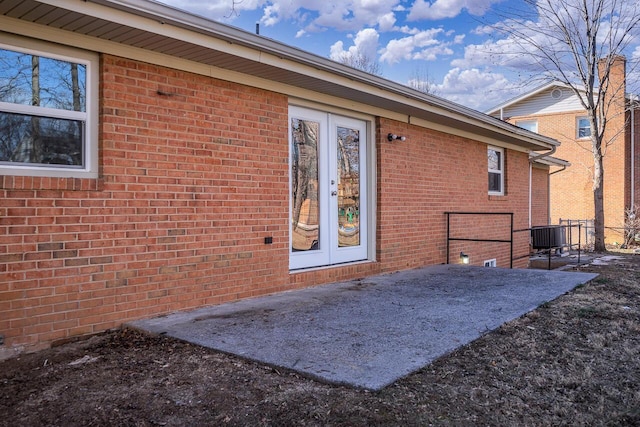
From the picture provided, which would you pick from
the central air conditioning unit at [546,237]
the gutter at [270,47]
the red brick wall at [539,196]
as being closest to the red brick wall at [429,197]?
the gutter at [270,47]

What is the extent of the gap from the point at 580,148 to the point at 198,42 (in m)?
19.6

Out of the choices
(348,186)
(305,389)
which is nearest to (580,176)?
(348,186)

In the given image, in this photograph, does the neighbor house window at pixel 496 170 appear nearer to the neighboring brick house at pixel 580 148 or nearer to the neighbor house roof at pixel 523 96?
the neighboring brick house at pixel 580 148

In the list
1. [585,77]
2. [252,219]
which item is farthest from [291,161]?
[585,77]

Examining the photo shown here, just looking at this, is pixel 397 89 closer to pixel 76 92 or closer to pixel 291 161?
pixel 291 161

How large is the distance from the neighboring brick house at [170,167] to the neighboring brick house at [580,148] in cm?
1504

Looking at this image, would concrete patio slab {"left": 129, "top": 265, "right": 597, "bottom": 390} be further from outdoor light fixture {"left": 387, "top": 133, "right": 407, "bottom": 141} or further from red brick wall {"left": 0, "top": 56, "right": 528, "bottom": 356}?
outdoor light fixture {"left": 387, "top": 133, "right": 407, "bottom": 141}

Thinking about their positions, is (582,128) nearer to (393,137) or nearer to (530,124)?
(530,124)

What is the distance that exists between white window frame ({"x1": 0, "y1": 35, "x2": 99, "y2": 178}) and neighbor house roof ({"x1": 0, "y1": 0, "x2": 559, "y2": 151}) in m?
0.10

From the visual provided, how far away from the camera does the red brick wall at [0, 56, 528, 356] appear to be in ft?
12.0

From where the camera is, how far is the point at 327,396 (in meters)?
2.65

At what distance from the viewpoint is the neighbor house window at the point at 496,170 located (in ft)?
34.8

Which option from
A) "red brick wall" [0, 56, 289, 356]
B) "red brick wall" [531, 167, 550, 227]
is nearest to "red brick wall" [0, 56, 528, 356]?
"red brick wall" [0, 56, 289, 356]

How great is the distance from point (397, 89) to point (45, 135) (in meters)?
4.25
